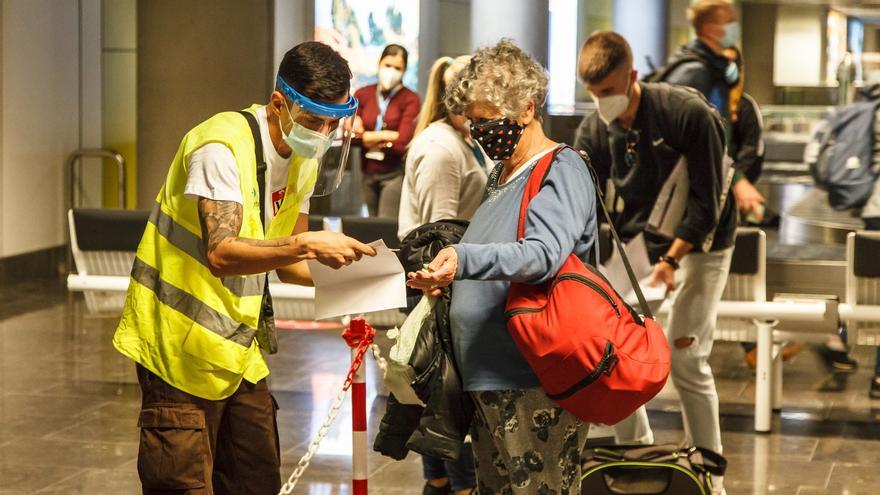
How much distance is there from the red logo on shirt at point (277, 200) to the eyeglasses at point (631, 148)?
85.9 inches

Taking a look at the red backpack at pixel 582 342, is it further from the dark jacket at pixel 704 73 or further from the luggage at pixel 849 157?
the luggage at pixel 849 157

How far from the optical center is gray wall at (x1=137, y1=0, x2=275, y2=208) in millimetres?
10453

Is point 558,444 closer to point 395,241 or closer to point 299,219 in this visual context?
point 299,219

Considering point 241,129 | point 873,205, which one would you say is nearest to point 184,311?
point 241,129

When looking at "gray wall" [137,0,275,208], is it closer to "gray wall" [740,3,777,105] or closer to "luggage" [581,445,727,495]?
"luggage" [581,445,727,495]

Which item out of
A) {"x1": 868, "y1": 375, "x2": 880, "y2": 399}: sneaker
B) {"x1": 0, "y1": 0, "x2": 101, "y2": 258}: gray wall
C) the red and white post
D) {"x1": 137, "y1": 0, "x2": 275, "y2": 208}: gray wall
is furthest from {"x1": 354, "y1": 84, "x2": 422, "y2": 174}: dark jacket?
A: the red and white post

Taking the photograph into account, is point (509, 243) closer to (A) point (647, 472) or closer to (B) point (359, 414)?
(B) point (359, 414)

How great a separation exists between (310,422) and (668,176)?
2.64 metres

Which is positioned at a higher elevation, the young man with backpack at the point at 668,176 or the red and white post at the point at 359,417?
the young man with backpack at the point at 668,176

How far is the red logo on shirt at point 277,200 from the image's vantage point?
386 centimetres

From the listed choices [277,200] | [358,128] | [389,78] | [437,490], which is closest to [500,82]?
[277,200]

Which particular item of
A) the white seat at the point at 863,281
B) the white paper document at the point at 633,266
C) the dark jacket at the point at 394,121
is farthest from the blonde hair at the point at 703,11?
the dark jacket at the point at 394,121

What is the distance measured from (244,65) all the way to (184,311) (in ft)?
23.1

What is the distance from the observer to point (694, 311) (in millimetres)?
5805
